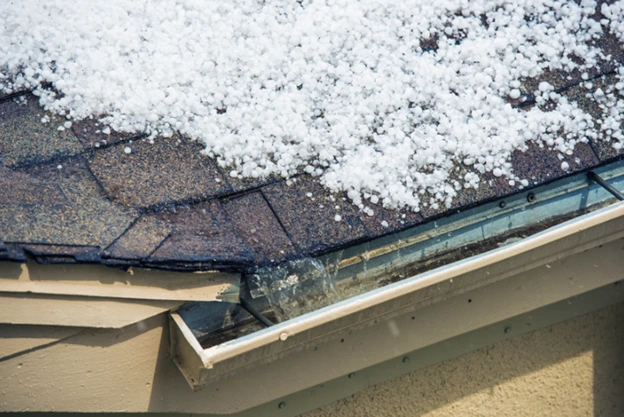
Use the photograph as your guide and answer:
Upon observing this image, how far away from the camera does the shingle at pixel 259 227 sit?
1.87 meters

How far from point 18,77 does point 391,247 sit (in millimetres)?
1251

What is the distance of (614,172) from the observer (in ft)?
7.52

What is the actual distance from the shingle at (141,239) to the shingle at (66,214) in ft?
0.07

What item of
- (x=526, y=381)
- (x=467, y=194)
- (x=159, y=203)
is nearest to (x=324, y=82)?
(x=467, y=194)

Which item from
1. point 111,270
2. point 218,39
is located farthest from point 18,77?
point 111,270

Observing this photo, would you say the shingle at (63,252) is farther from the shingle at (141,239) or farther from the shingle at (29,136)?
the shingle at (29,136)

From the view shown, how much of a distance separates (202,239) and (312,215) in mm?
341

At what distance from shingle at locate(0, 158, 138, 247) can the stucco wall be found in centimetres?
96

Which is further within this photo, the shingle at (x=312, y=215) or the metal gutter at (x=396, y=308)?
the shingle at (x=312, y=215)

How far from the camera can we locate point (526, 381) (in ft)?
8.48

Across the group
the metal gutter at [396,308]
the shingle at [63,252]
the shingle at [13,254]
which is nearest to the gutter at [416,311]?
the metal gutter at [396,308]

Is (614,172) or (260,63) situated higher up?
(260,63)

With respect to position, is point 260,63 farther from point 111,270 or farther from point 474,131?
point 111,270

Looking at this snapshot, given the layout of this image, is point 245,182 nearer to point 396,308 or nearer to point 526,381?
point 396,308
